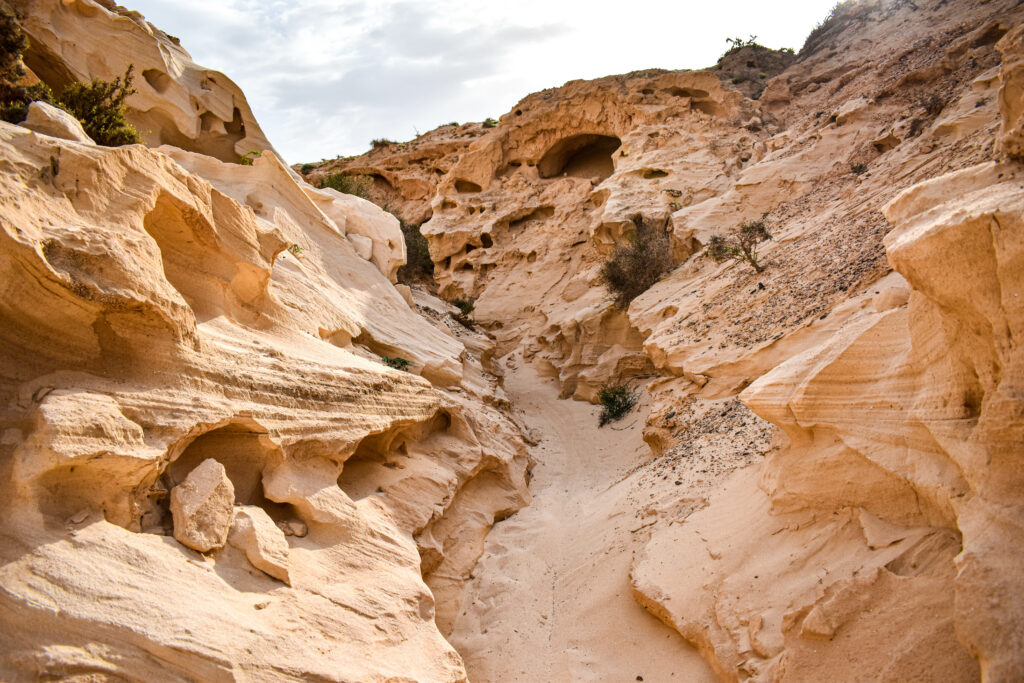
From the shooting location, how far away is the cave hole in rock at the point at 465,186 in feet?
64.3

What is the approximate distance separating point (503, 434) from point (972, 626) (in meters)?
6.16

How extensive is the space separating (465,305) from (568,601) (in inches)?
459

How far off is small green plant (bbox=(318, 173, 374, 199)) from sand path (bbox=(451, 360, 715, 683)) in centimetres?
1479

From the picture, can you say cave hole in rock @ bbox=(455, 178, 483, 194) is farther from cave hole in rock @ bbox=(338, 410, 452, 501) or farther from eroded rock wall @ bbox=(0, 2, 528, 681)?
cave hole in rock @ bbox=(338, 410, 452, 501)

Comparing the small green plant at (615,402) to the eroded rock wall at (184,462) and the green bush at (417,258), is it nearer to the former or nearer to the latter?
the eroded rock wall at (184,462)

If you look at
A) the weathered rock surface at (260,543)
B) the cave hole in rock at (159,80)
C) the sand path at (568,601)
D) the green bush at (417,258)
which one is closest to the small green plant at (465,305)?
the green bush at (417,258)

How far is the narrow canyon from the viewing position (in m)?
2.98

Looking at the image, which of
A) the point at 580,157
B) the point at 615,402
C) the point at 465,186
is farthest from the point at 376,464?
the point at 580,157

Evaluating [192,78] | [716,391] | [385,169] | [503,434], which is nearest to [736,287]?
[716,391]

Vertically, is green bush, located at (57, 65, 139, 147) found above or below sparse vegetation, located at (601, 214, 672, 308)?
above

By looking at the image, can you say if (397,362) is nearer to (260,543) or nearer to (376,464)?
(376,464)

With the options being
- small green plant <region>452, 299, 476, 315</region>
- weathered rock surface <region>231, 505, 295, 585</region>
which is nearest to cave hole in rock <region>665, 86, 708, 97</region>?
small green plant <region>452, 299, 476, 315</region>

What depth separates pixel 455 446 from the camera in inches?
277

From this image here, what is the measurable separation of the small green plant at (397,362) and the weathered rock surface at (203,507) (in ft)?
12.2
